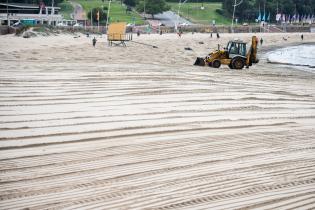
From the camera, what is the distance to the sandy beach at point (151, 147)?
5754mm

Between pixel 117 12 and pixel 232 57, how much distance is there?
277 feet

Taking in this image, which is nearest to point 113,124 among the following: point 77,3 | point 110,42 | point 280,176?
point 280,176

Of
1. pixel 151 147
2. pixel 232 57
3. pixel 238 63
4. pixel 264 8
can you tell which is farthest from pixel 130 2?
pixel 151 147

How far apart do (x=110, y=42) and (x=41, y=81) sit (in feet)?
81.0

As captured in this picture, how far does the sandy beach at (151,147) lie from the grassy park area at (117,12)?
253ft

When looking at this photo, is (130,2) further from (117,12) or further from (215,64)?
(215,64)

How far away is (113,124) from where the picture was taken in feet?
29.2

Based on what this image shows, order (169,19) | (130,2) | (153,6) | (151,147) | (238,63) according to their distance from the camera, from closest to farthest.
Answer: (151,147) → (238,63) → (153,6) → (169,19) → (130,2)

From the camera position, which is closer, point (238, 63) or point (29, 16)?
point (238, 63)

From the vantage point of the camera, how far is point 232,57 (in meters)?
23.0

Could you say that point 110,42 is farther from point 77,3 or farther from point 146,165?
point 77,3

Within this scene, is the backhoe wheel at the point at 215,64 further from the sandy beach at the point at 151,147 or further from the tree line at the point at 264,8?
the tree line at the point at 264,8

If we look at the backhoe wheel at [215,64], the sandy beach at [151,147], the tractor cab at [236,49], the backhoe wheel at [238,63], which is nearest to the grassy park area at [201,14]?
the tractor cab at [236,49]

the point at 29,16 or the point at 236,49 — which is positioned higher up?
the point at 29,16
